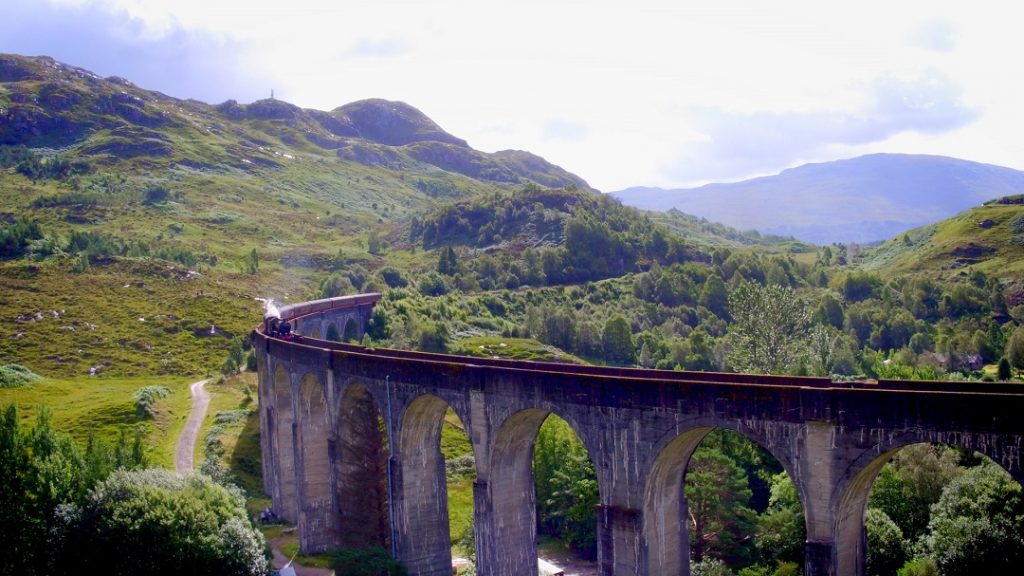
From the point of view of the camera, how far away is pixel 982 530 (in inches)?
1163

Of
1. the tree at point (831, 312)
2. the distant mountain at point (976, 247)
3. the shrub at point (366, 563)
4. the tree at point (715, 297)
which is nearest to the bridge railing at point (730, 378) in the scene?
the shrub at point (366, 563)

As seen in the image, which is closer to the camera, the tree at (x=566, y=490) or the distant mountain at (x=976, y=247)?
the tree at (x=566, y=490)

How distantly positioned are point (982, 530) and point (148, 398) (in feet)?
203

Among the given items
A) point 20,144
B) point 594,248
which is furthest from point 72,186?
point 594,248

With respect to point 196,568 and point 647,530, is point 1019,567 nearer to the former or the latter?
point 647,530

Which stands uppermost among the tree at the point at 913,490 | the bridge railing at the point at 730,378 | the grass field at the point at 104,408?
the bridge railing at the point at 730,378

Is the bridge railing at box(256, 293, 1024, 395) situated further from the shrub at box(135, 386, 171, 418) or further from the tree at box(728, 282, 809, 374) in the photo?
the tree at box(728, 282, 809, 374)

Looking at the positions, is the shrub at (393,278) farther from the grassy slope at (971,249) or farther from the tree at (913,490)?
the tree at (913,490)

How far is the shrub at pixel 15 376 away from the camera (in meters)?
69.6

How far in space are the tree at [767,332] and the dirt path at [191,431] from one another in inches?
2072

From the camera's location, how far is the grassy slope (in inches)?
4469

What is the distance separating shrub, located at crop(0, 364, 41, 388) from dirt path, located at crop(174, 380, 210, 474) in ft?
46.4

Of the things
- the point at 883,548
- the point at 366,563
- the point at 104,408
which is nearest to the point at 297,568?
the point at 366,563

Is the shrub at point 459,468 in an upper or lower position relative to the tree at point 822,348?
Answer: lower
